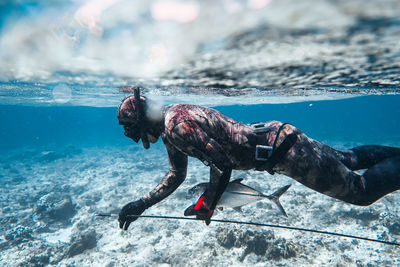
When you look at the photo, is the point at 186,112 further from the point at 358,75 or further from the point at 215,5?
the point at 358,75

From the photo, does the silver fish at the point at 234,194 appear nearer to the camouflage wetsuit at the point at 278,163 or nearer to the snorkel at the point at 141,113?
the camouflage wetsuit at the point at 278,163

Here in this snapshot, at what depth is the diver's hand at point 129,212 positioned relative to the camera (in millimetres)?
4039

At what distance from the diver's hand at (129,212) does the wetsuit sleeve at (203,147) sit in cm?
204

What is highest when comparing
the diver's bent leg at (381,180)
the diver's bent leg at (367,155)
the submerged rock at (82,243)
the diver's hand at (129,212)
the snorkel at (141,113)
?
the snorkel at (141,113)

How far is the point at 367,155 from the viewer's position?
3.56m

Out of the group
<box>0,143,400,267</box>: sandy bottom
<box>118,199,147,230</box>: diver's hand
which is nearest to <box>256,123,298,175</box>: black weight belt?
<box>118,199,147,230</box>: diver's hand

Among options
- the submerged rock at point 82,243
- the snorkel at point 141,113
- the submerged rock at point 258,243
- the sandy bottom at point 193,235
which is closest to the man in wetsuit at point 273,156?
the snorkel at point 141,113

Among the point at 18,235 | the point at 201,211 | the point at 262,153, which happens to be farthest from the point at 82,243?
the point at 262,153

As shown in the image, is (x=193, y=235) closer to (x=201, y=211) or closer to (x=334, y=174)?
(x=201, y=211)

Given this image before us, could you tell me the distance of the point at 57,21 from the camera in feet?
13.2

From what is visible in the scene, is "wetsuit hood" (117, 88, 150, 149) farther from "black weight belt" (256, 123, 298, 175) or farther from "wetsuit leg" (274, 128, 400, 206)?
"wetsuit leg" (274, 128, 400, 206)

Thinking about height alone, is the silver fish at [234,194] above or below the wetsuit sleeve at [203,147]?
below

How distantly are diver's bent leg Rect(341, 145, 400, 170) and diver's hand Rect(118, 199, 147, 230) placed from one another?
393cm

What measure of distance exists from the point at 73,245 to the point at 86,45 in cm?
694
